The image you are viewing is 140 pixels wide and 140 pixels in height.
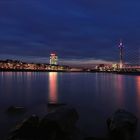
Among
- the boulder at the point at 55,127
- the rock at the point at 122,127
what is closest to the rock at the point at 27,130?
the boulder at the point at 55,127

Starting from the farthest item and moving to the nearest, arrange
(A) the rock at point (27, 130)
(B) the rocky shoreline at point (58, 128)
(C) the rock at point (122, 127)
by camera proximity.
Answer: (C) the rock at point (122, 127), (B) the rocky shoreline at point (58, 128), (A) the rock at point (27, 130)

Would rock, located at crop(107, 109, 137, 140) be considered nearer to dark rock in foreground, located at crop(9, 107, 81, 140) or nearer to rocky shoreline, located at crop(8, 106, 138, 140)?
rocky shoreline, located at crop(8, 106, 138, 140)

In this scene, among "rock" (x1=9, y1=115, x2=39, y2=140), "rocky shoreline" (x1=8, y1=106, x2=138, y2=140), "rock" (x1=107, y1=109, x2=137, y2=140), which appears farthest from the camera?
A: "rock" (x1=107, y1=109, x2=137, y2=140)

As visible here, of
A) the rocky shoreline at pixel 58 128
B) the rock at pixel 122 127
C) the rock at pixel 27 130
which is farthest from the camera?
the rock at pixel 122 127

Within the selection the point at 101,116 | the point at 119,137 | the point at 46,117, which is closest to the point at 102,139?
the point at 119,137

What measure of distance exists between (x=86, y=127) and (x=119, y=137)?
397cm

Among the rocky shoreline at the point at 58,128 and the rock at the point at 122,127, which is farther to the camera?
the rock at the point at 122,127

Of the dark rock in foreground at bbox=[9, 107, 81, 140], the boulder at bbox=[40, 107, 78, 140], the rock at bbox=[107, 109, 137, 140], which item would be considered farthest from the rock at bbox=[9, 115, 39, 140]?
the rock at bbox=[107, 109, 137, 140]

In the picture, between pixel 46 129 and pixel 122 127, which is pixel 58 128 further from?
pixel 122 127

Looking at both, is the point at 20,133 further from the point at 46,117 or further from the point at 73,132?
the point at 73,132

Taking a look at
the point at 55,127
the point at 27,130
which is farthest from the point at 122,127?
the point at 27,130

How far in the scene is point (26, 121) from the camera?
13.0m

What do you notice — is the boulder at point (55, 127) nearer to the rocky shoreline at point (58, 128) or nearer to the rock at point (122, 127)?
the rocky shoreline at point (58, 128)

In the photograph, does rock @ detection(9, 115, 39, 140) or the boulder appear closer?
rock @ detection(9, 115, 39, 140)
